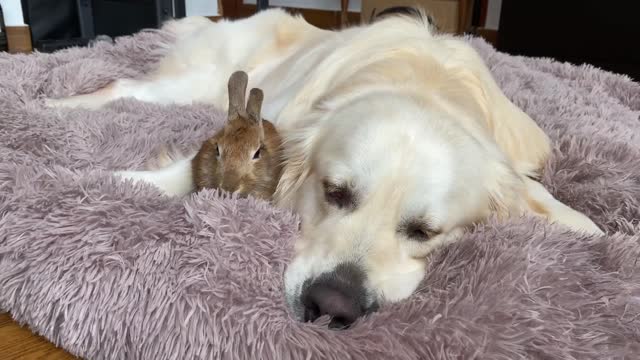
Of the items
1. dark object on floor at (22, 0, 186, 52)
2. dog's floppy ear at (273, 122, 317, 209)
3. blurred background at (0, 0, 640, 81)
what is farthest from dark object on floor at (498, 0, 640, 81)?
dog's floppy ear at (273, 122, 317, 209)

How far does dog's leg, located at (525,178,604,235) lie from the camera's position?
1312 millimetres

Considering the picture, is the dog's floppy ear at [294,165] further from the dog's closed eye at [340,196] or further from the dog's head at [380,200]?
the dog's closed eye at [340,196]

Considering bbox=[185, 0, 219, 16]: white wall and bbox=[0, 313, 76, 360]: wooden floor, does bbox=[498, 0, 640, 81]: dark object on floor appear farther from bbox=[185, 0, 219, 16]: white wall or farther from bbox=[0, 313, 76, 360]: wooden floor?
bbox=[0, 313, 76, 360]: wooden floor

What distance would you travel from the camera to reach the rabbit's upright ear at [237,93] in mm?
1218

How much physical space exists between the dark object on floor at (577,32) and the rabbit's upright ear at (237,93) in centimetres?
331

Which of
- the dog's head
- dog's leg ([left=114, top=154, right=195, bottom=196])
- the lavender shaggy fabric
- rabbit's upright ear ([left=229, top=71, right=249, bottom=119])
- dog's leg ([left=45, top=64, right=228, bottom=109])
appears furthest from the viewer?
dog's leg ([left=45, top=64, right=228, bottom=109])

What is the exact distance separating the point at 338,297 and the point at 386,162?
0.94 feet

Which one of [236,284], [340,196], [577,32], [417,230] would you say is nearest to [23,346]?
[236,284]

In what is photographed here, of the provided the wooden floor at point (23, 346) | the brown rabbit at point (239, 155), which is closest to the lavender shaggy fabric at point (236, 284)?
the wooden floor at point (23, 346)

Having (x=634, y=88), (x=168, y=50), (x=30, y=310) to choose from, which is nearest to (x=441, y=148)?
(x=30, y=310)

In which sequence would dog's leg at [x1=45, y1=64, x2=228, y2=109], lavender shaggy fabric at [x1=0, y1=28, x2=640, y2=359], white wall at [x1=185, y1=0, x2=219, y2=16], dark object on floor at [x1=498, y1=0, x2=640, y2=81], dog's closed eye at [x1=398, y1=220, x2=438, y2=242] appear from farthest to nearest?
white wall at [x1=185, y1=0, x2=219, y2=16], dark object on floor at [x1=498, y1=0, x2=640, y2=81], dog's leg at [x1=45, y1=64, x2=228, y2=109], dog's closed eye at [x1=398, y1=220, x2=438, y2=242], lavender shaggy fabric at [x1=0, y1=28, x2=640, y2=359]

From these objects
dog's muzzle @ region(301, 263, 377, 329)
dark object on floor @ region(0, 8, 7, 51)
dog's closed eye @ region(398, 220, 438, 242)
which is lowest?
dark object on floor @ region(0, 8, 7, 51)

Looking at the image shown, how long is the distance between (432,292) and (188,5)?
185 inches

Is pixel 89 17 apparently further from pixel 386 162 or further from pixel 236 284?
pixel 236 284
